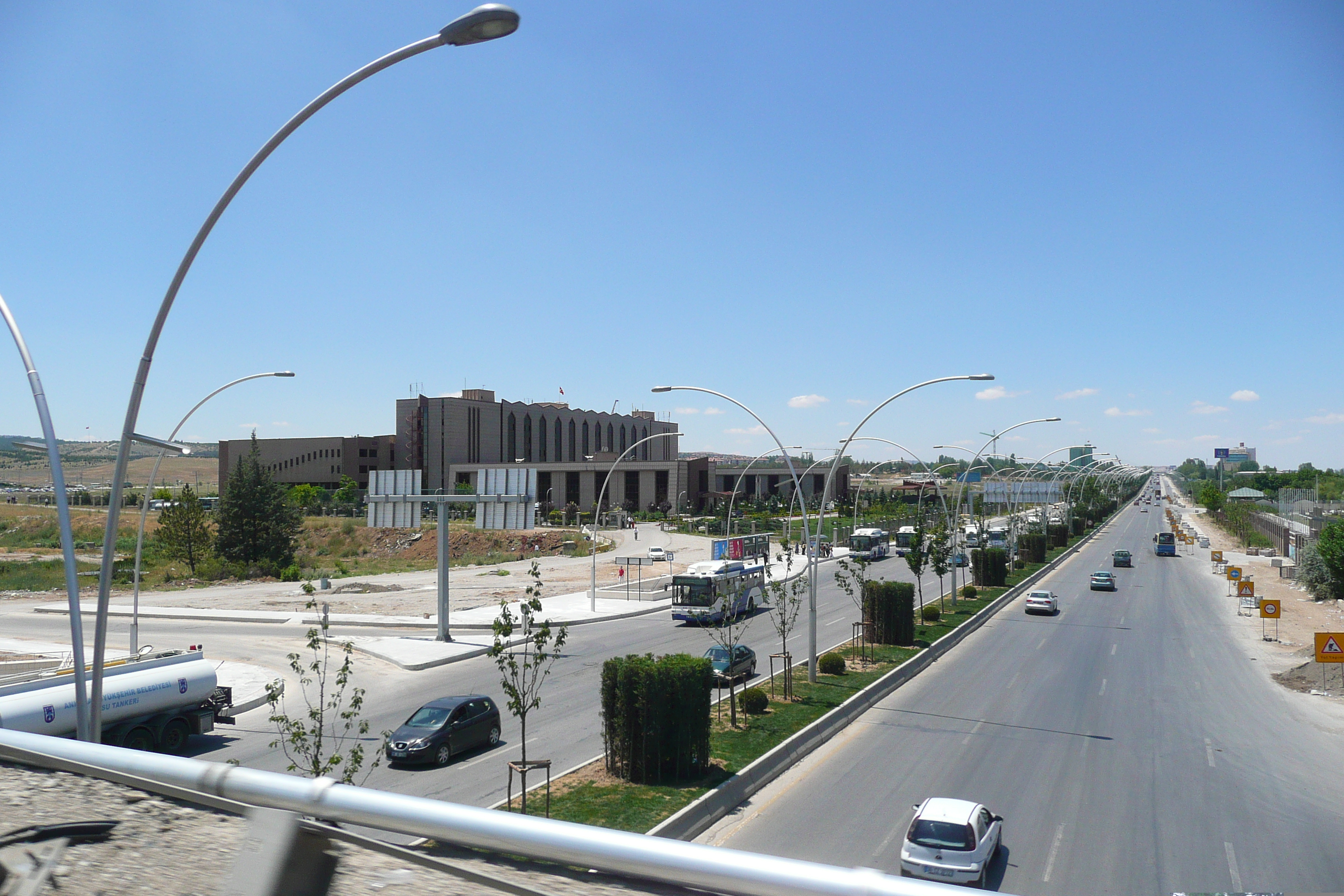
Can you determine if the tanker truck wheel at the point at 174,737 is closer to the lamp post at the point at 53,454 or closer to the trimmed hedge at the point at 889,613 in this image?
the lamp post at the point at 53,454

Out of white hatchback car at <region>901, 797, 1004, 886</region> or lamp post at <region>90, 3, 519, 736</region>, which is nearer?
lamp post at <region>90, 3, 519, 736</region>

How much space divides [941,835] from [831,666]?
14.1 metres

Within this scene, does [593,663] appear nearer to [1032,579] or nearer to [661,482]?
[1032,579]

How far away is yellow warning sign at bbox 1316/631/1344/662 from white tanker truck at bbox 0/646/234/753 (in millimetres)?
29143

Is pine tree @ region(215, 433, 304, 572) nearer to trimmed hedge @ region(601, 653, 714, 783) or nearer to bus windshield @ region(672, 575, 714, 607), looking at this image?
bus windshield @ region(672, 575, 714, 607)

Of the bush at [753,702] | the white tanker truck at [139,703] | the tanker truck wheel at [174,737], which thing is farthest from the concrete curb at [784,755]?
the tanker truck wheel at [174,737]

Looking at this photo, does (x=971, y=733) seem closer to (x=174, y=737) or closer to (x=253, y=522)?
(x=174, y=737)

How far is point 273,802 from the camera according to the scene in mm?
3221

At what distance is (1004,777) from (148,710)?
18392mm

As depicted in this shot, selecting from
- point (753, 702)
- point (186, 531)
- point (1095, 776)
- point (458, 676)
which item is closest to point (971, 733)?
point (1095, 776)

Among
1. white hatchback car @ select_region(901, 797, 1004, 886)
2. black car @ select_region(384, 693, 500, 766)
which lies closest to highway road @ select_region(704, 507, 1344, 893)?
white hatchback car @ select_region(901, 797, 1004, 886)

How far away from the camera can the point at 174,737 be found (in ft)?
64.0

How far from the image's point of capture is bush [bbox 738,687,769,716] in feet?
71.4

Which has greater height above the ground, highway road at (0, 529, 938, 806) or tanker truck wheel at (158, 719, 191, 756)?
tanker truck wheel at (158, 719, 191, 756)
